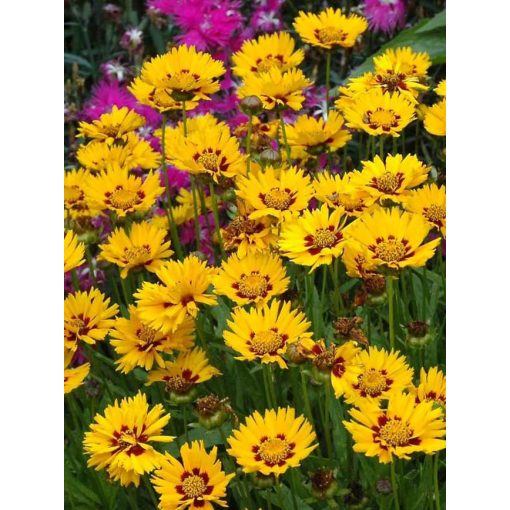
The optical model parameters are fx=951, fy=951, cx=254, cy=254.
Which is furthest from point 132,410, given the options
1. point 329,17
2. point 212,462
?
point 329,17

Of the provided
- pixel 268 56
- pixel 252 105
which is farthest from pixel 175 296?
pixel 268 56

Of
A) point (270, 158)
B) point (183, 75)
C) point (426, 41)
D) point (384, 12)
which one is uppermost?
point (384, 12)

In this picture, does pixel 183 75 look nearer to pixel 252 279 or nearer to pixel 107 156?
pixel 107 156

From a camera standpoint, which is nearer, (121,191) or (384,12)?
(121,191)

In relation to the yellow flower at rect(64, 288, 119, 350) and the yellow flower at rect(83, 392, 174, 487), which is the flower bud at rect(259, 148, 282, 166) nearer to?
the yellow flower at rect(64, 288, 119, 350)

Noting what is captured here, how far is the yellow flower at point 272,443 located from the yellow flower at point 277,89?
1.53 ft

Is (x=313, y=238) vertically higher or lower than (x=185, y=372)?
higher

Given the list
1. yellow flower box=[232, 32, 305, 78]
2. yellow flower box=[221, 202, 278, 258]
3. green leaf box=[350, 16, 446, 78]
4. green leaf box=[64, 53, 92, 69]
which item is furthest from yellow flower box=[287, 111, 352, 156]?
green leaf box=[64, 53, 92, 69]

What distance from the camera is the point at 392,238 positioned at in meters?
0.92

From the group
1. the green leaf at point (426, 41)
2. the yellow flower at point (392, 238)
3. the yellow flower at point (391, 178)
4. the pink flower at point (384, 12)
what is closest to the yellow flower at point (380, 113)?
the yellow flower at point (391, 178)

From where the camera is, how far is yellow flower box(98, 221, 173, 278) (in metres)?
1.11

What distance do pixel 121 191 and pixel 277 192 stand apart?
8.6 inches

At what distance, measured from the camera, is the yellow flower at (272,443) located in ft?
2.74
